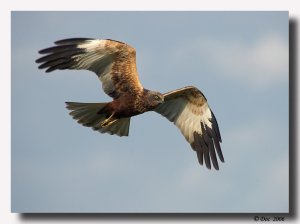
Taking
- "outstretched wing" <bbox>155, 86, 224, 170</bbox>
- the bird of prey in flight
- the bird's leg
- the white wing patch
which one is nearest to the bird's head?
the bird of prey in flight

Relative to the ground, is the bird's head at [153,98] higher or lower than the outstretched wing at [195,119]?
higher

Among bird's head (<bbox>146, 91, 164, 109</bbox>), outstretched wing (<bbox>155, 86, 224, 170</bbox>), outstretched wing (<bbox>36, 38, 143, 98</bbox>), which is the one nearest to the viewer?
outstretched wing (<bbox>36, 38, 143, 98</bbox>)

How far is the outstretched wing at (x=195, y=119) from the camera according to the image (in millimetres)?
8719

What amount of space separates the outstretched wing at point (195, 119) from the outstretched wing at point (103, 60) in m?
0.65

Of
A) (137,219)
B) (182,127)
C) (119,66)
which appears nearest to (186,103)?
(182,127)

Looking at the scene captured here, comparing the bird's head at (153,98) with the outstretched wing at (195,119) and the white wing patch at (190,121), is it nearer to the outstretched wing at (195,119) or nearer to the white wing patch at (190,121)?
the outstretched wing at (195,119)

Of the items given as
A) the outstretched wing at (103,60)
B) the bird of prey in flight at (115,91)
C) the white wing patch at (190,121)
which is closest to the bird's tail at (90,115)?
the bird of prey in flight at (115,91)

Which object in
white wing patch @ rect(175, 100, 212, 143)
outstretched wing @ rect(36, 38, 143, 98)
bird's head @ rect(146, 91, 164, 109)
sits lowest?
white wing patch @ rect(175, 100, 212, 143)

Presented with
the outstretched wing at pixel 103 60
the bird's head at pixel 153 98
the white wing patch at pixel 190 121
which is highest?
the outstretched wing at pixel 103 60

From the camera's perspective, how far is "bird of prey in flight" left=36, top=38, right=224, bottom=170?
8.00 meters

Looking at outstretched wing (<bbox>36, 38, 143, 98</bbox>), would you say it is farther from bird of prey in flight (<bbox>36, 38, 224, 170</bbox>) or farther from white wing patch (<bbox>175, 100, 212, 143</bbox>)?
white wing patch (<bbox>175, 100, 212, 143</bbox>)
